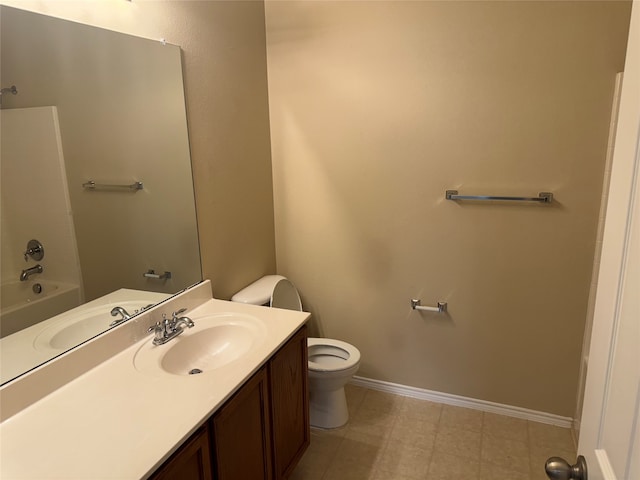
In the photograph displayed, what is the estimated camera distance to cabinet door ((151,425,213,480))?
1050mm

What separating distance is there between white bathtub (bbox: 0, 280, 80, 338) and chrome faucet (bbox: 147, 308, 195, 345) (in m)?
0.31

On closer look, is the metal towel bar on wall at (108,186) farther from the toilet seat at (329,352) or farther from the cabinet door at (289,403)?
the toilet seat at (329,352)

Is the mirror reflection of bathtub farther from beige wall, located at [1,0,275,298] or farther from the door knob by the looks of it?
the door knob

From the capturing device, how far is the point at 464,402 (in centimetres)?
252

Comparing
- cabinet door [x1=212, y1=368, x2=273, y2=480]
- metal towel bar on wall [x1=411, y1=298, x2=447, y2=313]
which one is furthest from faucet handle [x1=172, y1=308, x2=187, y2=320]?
metal towel bar on wall [x1=411, y1=298, x2=447, y2=313]

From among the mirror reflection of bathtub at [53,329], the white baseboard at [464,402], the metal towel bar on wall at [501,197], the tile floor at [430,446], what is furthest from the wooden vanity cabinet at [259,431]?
the metal towel bar on wall at [501,197]

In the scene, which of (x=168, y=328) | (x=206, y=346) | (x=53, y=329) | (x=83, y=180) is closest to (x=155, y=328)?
(x=168, y=328)

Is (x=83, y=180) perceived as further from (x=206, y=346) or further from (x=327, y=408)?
(x=327, y=408)

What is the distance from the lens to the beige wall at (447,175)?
6.59 ft

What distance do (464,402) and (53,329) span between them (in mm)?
2210

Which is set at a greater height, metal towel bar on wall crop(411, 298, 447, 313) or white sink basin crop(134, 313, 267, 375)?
white sink basin crop(134, 313, 267, 375)

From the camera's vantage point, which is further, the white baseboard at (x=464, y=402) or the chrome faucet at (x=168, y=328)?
the white baseboard at (x=464, y=402)

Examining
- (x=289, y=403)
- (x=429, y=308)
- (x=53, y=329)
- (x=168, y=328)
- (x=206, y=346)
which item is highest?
(x=53, y=329)

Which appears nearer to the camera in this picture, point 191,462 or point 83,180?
point 191,462
